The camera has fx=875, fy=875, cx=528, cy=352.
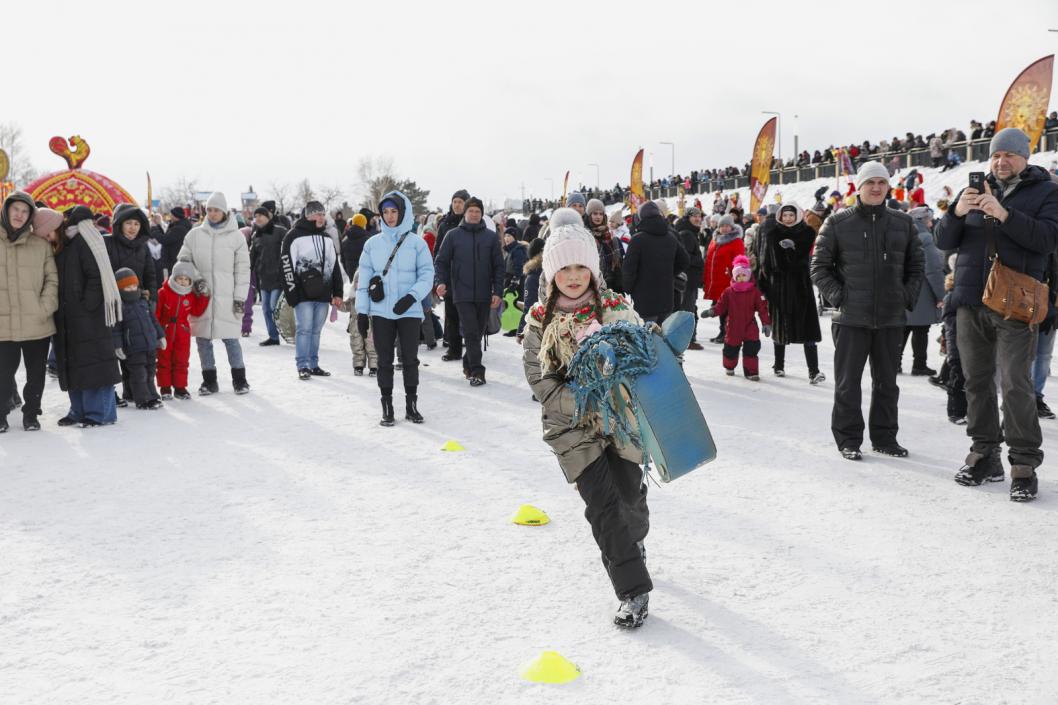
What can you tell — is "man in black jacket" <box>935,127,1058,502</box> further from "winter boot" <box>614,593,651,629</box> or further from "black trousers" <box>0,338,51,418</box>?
"black trousers" <box>0,338,51,418</box>

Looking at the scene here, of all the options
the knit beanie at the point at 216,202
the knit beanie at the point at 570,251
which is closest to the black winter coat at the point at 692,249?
the knit beanie at the point at 216,202

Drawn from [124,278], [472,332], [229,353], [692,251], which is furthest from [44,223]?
[692,251]

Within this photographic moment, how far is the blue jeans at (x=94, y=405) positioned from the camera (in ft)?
24.3

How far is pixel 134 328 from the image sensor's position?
7.86 metres

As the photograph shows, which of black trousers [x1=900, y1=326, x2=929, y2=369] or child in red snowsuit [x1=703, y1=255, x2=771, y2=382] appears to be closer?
black trousers [x1=900, y1=326, x2=929, y2=369]

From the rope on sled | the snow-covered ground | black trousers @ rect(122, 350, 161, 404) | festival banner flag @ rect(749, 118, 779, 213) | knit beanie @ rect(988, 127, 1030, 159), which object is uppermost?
festival banner flag @ rect(749, 118, 779, 213)

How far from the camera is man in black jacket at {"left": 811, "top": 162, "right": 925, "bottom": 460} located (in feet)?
19.9

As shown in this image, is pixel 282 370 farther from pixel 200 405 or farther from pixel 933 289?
pixel 933 289

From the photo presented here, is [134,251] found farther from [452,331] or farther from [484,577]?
[484,577]

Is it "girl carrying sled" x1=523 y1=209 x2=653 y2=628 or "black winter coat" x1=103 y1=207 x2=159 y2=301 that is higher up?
"black winter coat" x1=103 y1=207 x2=159 y2=301

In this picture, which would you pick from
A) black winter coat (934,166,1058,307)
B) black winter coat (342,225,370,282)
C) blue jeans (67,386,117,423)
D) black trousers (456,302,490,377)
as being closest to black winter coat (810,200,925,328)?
black winter coat (934,166,1058,307)

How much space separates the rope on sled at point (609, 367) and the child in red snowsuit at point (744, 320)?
20.4 ft

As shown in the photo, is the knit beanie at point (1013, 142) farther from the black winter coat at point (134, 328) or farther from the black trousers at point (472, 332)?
the black winter coat at point (134, 328)

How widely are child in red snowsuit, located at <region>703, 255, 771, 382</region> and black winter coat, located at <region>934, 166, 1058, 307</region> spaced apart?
3859 mm
